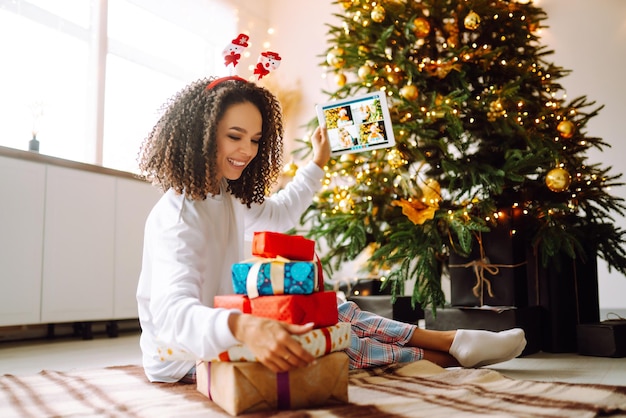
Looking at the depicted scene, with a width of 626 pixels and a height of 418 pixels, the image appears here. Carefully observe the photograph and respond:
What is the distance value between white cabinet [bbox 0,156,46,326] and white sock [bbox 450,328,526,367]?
1.73 m

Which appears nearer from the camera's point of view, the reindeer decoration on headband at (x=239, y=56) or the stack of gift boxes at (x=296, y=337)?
the stack of gift boxes at (x=296, y=337)

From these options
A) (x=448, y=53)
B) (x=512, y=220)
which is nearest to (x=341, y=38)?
(x=448, y=53)

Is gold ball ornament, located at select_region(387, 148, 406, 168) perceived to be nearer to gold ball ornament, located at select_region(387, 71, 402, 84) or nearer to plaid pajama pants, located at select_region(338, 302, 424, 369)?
gold ball ornament, located at select_region(387, 71, 402, 84)

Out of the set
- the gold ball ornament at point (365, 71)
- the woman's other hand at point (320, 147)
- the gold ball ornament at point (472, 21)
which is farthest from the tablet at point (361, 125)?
the gold ball ornament at point (472, 21)

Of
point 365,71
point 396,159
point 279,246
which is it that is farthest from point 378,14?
point 279,246

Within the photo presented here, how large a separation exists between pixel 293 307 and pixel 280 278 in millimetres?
54

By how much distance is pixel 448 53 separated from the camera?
2.18 metres

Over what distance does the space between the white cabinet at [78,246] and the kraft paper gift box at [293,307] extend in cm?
167

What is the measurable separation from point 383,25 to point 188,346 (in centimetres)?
161

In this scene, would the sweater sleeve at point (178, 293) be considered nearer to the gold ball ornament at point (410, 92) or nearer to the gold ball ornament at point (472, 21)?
the gold ball ornament at point (410, 92)

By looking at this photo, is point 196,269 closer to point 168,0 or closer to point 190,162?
point 190,162

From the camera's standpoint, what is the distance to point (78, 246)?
2506mm

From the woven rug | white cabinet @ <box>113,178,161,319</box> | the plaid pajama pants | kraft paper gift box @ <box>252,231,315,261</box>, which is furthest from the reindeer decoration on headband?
white cabinet @ <box>113,178,161,319</box>

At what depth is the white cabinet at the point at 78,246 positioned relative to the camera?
7.87ft
